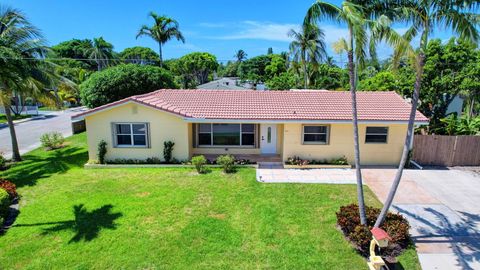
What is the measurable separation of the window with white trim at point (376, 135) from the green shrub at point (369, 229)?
22.1 ft

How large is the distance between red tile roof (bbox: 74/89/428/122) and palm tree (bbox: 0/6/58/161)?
3170mm

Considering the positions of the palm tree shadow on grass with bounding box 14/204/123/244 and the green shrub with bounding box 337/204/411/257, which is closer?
the green shrub with bounding box 337/204/411/257

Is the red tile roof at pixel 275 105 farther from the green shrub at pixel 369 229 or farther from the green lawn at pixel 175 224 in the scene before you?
the green shrub at pixel 369 229

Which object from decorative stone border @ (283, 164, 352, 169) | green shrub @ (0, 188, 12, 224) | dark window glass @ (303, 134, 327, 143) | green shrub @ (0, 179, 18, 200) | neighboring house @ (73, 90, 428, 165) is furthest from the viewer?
dark window glass @ (303, 134, 327, 143)

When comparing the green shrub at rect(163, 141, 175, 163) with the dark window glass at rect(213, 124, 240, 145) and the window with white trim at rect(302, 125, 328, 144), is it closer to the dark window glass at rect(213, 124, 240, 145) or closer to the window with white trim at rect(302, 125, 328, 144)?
the dark window glass at rect(213, 124, 240, 145)

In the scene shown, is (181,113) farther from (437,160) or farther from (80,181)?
(437,160)

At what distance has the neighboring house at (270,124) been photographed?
569 inches

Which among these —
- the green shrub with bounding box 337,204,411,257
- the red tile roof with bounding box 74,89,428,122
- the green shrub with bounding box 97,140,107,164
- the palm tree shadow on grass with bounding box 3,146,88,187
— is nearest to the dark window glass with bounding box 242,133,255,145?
the red tile roof with bounding box 74,89,428,122

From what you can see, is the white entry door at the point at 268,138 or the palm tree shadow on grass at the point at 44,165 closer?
the palm tree shadow on grass at the point at 44,165

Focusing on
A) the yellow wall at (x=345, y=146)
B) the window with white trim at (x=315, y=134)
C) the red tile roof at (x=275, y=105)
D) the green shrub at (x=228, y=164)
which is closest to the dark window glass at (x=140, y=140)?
the red tile roof at (x=275, y=105)

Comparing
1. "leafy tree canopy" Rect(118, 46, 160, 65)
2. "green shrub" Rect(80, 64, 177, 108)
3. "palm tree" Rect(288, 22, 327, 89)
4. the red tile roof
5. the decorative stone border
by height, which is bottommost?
the decorative stone border

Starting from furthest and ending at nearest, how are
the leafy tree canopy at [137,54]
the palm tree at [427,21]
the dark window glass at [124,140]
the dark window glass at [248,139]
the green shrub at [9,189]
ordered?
the leafy tree canopy at [137,54]
the dark window glass at [248,139]
the dark window glass at [124,140]
the green shrub at [9,189]
the palm tree at [427,21]

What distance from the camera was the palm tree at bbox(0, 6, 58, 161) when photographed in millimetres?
12922

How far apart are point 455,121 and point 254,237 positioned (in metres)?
14.5
